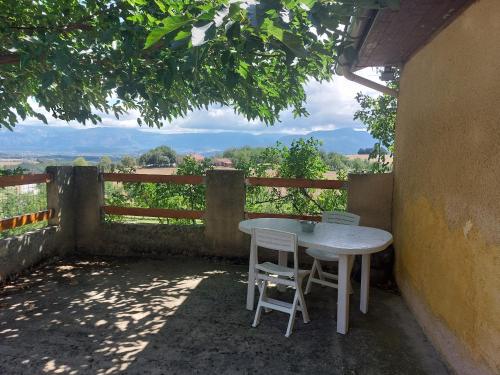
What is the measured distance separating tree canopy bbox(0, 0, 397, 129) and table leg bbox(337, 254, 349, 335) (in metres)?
1.80

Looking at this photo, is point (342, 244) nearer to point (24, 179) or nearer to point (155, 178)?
point (155, 178)

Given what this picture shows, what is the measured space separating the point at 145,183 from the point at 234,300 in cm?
306

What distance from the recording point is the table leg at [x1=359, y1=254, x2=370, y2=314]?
12.2ft

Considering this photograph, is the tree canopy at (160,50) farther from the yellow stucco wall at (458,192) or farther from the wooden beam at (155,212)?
the wooden beam at (155,212)

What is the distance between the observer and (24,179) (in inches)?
190

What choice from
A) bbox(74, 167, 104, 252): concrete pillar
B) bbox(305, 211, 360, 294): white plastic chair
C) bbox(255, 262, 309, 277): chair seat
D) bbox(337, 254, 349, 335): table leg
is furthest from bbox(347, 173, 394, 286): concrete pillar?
bbox(74, 167, 104, 252): concrete pillar

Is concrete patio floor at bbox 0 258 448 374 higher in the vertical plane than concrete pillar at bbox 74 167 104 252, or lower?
lower

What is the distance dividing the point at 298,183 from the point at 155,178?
87.0 inches

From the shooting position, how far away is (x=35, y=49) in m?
3.84

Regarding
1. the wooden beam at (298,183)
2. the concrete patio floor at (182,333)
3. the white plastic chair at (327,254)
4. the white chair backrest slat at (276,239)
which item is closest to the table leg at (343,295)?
the concrete patio floor at (182,333)

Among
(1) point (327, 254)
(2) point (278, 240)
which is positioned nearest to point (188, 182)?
(1) point (327, 254)

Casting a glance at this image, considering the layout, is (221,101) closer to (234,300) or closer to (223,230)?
(223,230)

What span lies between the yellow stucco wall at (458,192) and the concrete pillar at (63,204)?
193 inches

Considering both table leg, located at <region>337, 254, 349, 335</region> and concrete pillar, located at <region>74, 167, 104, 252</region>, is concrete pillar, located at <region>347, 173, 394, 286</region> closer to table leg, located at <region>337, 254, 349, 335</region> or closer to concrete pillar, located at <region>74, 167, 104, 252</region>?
table leg, located at <region>337, 254, 349, 335</region>
